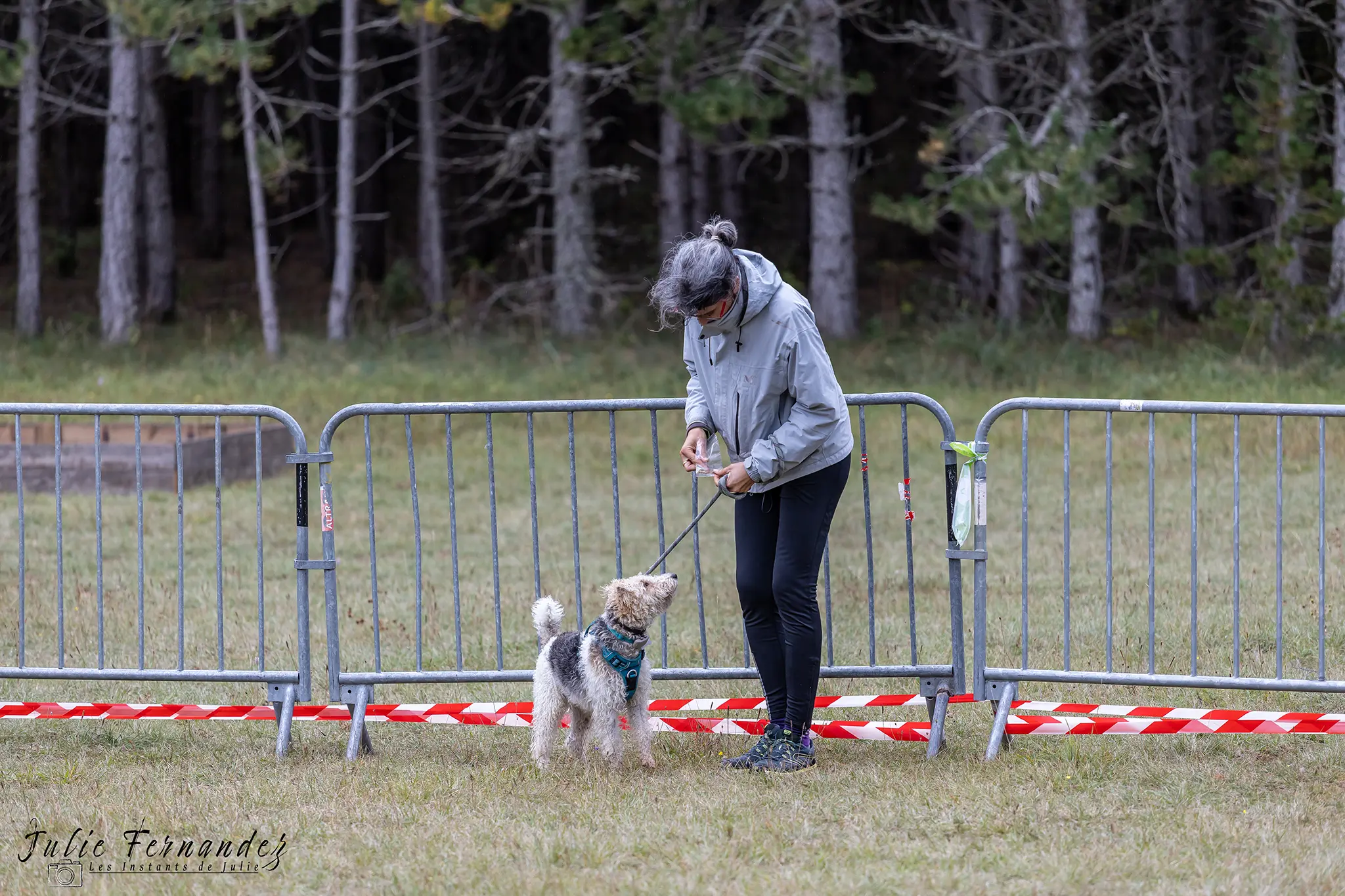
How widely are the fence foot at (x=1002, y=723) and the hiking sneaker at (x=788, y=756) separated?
681 millimetres

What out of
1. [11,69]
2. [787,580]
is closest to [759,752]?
[787,580]

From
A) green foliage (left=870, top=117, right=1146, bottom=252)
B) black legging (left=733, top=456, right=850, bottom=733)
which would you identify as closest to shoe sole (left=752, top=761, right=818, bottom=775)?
black legging (left=733, top=456, right=850, bottom=733)

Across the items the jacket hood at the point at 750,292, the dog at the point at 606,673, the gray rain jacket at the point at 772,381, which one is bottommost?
the dog at the point at 606,673

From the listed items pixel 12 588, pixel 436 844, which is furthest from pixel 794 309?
pixel 12 588

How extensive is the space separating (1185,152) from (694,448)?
1684cm

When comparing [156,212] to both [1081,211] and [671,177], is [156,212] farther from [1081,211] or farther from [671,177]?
[1081,211]

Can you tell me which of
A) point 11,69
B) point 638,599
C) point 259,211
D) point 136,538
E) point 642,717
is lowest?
point 642,717

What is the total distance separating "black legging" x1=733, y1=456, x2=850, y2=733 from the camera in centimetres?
531

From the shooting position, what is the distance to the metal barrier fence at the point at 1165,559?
5633mm

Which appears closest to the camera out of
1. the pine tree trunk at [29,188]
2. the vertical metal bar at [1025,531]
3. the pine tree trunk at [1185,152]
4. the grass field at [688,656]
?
the grass field at [688,656]

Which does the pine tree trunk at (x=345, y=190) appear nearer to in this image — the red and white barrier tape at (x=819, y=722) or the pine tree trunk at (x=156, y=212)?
the pine tree trunk at (x=156, y=212)

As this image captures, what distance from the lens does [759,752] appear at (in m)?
5.47

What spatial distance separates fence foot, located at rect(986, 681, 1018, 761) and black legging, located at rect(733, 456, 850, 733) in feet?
2.32

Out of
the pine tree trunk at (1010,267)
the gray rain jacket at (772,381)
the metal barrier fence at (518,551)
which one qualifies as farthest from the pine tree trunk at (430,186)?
the gray rain jacket at (772,381)
